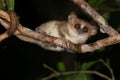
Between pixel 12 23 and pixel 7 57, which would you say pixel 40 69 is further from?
pixel 12 23

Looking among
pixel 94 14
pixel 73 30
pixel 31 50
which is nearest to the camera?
pixel 94 14

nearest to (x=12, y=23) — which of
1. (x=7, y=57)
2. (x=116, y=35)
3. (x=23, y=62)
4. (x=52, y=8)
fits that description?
(x=116, y=35)

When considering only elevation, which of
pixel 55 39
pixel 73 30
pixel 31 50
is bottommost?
pixel 31 50

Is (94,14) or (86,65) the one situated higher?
(94,14)

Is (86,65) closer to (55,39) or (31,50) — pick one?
(55,39)

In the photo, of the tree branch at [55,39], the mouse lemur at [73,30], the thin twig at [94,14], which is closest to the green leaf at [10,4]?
the tree branch at [55,39]

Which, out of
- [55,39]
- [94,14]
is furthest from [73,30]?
[55,39]

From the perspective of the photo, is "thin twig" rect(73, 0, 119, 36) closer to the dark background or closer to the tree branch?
the tree branch

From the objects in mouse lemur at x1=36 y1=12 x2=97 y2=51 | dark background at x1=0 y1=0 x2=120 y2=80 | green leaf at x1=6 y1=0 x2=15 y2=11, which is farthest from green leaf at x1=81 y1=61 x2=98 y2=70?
green leaf at x1=6 y1=0 x2=15 y2=11

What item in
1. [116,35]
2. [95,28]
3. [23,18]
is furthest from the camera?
[23,18]
